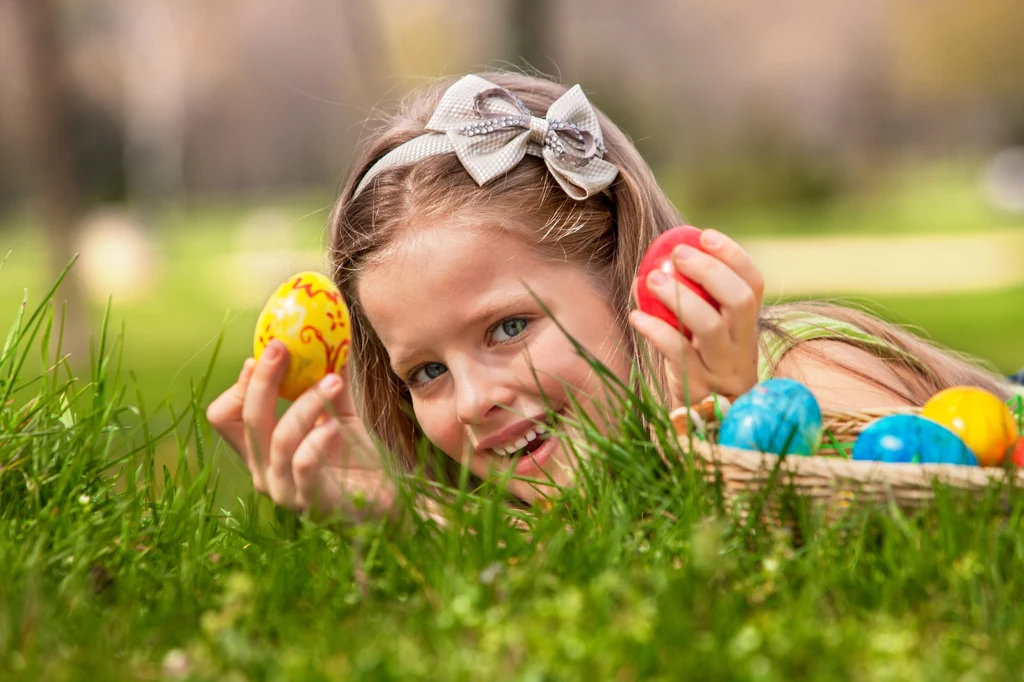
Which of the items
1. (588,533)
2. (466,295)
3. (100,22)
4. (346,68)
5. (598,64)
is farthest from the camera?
(346,68)

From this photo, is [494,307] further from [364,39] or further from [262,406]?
[364,39]

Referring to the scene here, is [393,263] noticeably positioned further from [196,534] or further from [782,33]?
[782,33]

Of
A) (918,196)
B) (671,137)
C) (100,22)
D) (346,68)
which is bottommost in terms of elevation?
(918,196)

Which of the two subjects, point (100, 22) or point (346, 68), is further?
point (346, 68)

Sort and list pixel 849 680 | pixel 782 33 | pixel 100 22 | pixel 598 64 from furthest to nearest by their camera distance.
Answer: pixel 782 33 < pixel 100 22 < pixel 598 64 < pixel 849 680

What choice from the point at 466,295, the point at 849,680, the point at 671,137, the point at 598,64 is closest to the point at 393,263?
the point at 466,295

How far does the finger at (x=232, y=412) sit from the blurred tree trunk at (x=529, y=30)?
798cm

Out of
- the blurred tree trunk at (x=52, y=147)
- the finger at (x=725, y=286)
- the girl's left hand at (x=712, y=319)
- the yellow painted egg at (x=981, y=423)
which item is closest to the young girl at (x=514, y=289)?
the girl's left hand at (x=712, y=319)

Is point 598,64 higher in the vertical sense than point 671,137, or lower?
higher

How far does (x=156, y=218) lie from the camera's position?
36.0m

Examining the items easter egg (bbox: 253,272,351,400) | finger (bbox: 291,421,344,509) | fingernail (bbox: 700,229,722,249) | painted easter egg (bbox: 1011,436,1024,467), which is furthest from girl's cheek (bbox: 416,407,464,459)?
painted easter egg (bbox: 1011,436,1024,467)

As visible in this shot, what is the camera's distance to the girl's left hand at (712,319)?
219 cm

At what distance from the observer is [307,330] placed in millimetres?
2332

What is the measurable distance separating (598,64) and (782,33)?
69.4 ft
